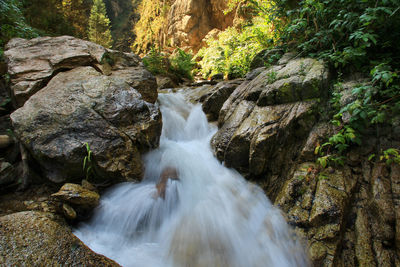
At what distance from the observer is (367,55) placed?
120 inches

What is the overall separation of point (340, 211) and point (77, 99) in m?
4.80

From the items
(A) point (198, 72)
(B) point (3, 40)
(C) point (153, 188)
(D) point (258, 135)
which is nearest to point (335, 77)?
(D) point (258, 135)

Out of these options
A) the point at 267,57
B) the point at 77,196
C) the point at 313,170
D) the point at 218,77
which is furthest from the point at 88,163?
the point at 218,77

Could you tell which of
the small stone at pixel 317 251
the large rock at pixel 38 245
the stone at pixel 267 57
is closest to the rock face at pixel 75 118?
the large rock at pixel 38 245

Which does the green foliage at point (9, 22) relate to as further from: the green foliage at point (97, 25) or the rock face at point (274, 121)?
the green foliage at point (97, 25)

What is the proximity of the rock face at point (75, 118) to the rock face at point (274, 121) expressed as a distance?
1.91m

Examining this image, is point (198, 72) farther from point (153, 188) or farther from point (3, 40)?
point (153, 188)

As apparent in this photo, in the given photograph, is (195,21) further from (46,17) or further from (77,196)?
(77,196)

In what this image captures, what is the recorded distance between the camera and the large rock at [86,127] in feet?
10.1

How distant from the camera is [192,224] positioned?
291 centimetres

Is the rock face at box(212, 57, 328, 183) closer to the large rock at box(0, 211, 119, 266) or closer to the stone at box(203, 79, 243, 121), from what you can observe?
the stone at box(203, 79, 243, 121)

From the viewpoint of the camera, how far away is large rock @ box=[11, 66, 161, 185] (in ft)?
10.1

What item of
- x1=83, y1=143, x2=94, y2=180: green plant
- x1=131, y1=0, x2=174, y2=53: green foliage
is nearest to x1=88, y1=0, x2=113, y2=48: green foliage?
x1=131, y1=0, x2=174, y2=53: green foliage

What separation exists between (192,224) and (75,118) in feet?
9.61
